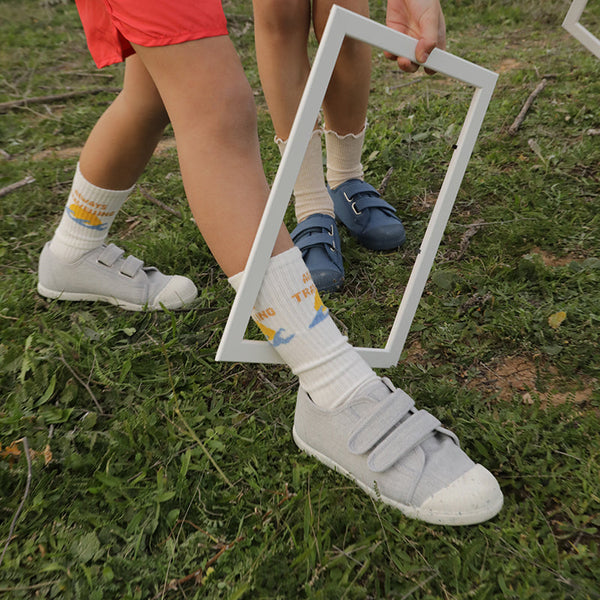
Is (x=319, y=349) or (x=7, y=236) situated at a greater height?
(x=319, y=349)

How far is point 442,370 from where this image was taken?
51.9 inches

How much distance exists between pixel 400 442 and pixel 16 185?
7.38 feet

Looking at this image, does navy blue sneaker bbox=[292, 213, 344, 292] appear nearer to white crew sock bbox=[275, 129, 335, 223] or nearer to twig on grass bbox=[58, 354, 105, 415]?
white crew sock bbox=[275, 129, 335, 223]

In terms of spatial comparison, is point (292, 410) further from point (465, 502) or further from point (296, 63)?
point (296, 63)

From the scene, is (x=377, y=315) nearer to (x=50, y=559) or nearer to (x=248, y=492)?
(x=248, y=492)

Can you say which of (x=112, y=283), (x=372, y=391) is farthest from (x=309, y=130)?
(x=112, y=283)

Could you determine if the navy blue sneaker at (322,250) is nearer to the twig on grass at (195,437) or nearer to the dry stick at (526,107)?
the twig on grass at (195,437)

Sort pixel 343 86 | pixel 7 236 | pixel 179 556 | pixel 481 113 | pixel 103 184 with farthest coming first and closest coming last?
1. pixel 7 236
2. pixel 343 86
3. pixel 103 184
4. pixel 481 113
5. pixel 179 556

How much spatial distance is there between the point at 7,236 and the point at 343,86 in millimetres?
1492

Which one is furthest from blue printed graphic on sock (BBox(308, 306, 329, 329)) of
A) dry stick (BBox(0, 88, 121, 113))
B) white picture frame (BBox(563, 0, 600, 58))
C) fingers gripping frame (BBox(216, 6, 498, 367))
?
dry stick (BBox(0, 88, 121, 113))

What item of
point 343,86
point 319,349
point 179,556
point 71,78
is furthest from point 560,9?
point 179,556

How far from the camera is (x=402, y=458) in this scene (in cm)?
98

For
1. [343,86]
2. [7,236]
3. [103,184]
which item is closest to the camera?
[103,184]

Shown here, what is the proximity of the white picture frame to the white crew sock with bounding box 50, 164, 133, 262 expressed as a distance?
175cm
